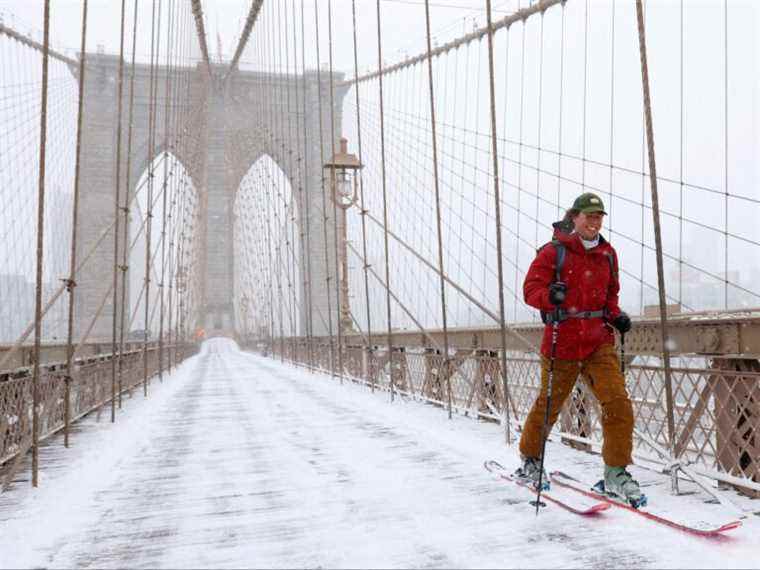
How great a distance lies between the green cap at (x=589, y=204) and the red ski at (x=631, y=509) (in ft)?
4.30

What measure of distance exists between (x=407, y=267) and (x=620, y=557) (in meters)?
21.0

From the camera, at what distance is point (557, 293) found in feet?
9.82

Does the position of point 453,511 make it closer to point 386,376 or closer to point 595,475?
point 595,475

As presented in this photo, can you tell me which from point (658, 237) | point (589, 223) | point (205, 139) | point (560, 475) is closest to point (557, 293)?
point (589, 223)

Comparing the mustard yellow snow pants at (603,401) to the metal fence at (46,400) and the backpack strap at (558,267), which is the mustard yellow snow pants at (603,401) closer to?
the backpack strap at (558,267)

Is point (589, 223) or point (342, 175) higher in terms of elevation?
point (342, 175)

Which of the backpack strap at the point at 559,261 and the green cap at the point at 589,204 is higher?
the green cap at the point at 589,204

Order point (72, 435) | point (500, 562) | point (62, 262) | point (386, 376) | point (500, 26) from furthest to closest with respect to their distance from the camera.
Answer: point (62, 262) < point (500, 26) < point (386, 376) < point (72, 435) < point (500, 562)

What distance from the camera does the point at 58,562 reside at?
7.97 ft

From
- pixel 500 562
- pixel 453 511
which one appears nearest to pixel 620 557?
pixel 500 562

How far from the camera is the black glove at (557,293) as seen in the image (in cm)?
299

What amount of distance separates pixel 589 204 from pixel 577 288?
40 cm

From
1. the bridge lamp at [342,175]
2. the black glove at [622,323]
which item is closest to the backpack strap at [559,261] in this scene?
the black glove at [622,323]

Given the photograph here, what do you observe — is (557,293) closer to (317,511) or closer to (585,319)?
(585,319)
